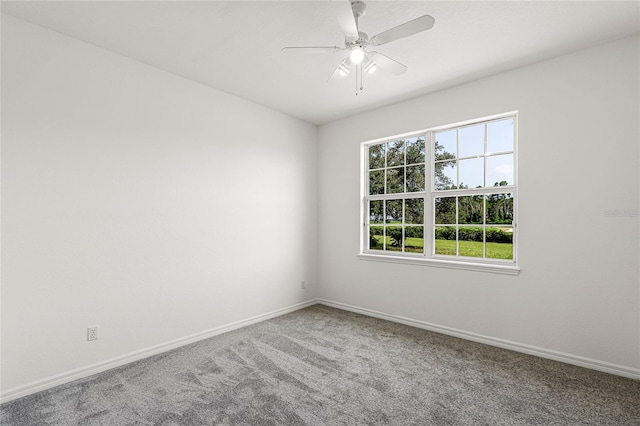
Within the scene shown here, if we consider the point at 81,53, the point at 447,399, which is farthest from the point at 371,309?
the point at 81,53

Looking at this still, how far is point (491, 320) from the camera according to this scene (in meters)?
3.10

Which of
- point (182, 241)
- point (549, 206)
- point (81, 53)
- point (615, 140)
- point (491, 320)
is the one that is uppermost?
point (81, 53)

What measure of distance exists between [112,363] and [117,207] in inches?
51.5

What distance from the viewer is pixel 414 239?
378cm

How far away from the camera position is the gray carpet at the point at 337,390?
1981mm

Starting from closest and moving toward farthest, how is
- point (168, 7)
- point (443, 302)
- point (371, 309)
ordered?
point (168, 7) → point (443, 302) → point (371, 309)

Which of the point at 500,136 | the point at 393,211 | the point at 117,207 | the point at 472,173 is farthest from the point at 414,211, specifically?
the point at 117,207

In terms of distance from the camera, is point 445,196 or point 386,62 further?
point 445,196

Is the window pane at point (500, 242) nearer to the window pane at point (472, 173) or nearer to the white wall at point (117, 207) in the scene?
the window pane at point (472, 173)

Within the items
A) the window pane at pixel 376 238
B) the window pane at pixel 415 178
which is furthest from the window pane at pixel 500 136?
the window pane at pixel 376 238

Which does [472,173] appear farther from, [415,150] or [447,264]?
[447,264]

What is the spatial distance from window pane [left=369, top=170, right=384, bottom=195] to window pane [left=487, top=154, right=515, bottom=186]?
129 centimetres

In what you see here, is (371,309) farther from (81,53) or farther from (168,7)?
(81,53)

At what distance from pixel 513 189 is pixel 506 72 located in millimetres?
1125
